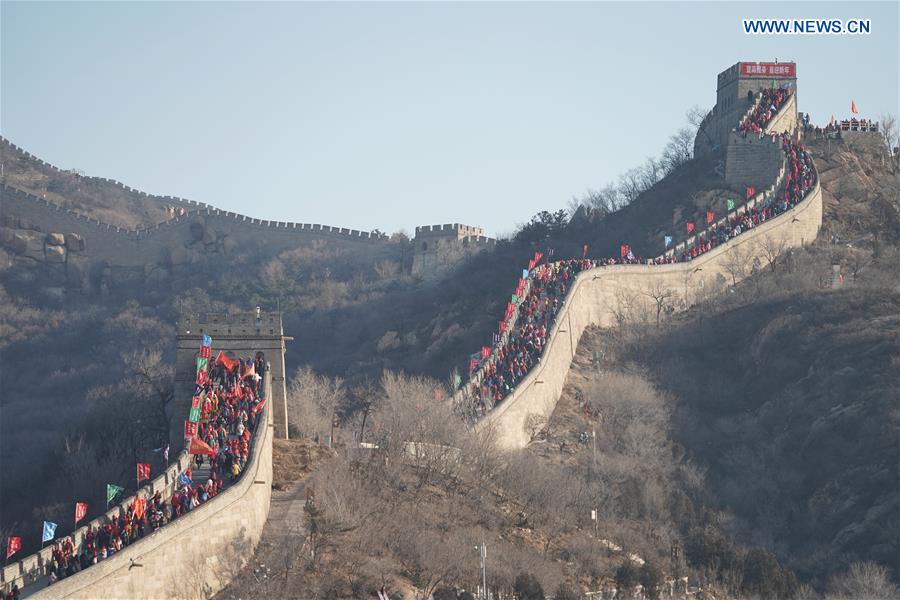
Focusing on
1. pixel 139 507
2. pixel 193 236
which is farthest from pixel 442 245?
pixel 139 507

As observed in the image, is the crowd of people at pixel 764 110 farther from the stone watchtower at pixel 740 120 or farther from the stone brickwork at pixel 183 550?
the stone brickwork at pixel 183 550

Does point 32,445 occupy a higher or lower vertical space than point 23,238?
lower

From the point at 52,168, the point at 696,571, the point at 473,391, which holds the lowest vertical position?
the point at 696,571

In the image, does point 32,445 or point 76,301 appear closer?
point 32,445

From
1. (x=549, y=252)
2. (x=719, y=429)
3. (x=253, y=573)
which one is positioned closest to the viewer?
(x=253, y=573)

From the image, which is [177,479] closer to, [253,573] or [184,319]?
[253,573]

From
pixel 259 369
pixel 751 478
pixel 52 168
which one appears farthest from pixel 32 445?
pixel 52 168

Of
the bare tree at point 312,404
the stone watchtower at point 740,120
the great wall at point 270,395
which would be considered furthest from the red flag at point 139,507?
the stone watchtower at point 740,120

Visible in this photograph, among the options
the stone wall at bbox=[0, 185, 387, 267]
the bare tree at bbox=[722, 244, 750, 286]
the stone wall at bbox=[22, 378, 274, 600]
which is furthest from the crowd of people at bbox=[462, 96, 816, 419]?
the stone wall at bbox=[0, 185, 387, 267]

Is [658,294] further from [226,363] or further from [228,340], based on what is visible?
[226,363]
